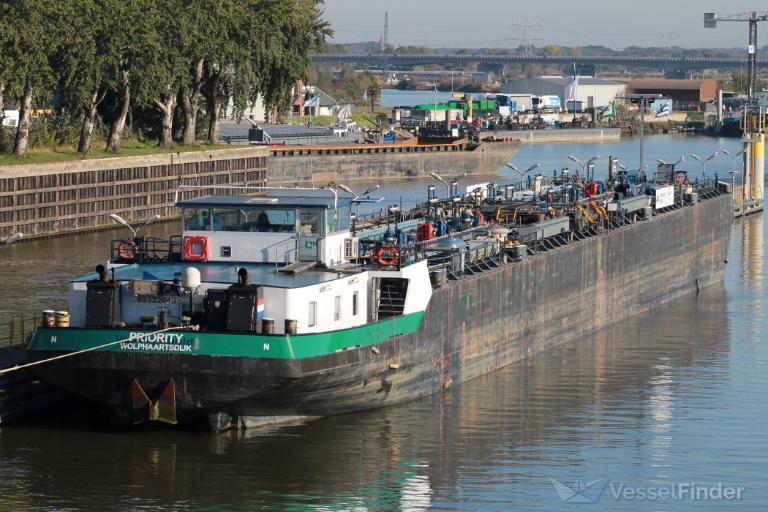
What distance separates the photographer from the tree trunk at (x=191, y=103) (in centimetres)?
9694

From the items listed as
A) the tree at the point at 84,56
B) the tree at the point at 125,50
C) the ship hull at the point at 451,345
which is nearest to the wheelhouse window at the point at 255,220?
the ship hull at the point at 451,345

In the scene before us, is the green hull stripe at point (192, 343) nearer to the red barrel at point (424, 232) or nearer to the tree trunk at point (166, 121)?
the red barrel at point (424, 232)

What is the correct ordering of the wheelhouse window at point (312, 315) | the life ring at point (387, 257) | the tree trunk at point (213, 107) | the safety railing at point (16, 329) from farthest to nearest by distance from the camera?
the tree trunk at point (213, 107)
the safety railing at point (16, 329)
the life ring at point (387, 257)
the wheelhouse window at point (312, 315)

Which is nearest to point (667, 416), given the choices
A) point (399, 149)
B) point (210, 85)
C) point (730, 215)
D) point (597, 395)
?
point (597, 395)

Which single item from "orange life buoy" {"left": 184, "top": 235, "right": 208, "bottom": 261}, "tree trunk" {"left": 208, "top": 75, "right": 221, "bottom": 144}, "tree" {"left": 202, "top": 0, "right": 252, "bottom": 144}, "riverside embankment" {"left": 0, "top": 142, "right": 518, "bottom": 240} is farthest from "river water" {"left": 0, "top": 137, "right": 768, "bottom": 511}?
"tree trunk" {"left": 208, "top": 75, "right": 221, "bottom": 144}

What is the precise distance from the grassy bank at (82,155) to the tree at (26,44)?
4.81ft

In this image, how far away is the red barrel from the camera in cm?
4994

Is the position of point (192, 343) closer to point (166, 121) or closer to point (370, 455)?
point (370, 455)

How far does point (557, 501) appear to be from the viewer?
33.8m

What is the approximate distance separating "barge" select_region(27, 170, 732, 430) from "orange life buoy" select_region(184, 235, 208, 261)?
39mm

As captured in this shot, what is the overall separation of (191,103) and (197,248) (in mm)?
60757

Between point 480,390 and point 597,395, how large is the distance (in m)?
3.25

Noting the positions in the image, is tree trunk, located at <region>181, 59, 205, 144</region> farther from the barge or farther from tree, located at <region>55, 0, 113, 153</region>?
the barge

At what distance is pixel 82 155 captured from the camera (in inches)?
3265
